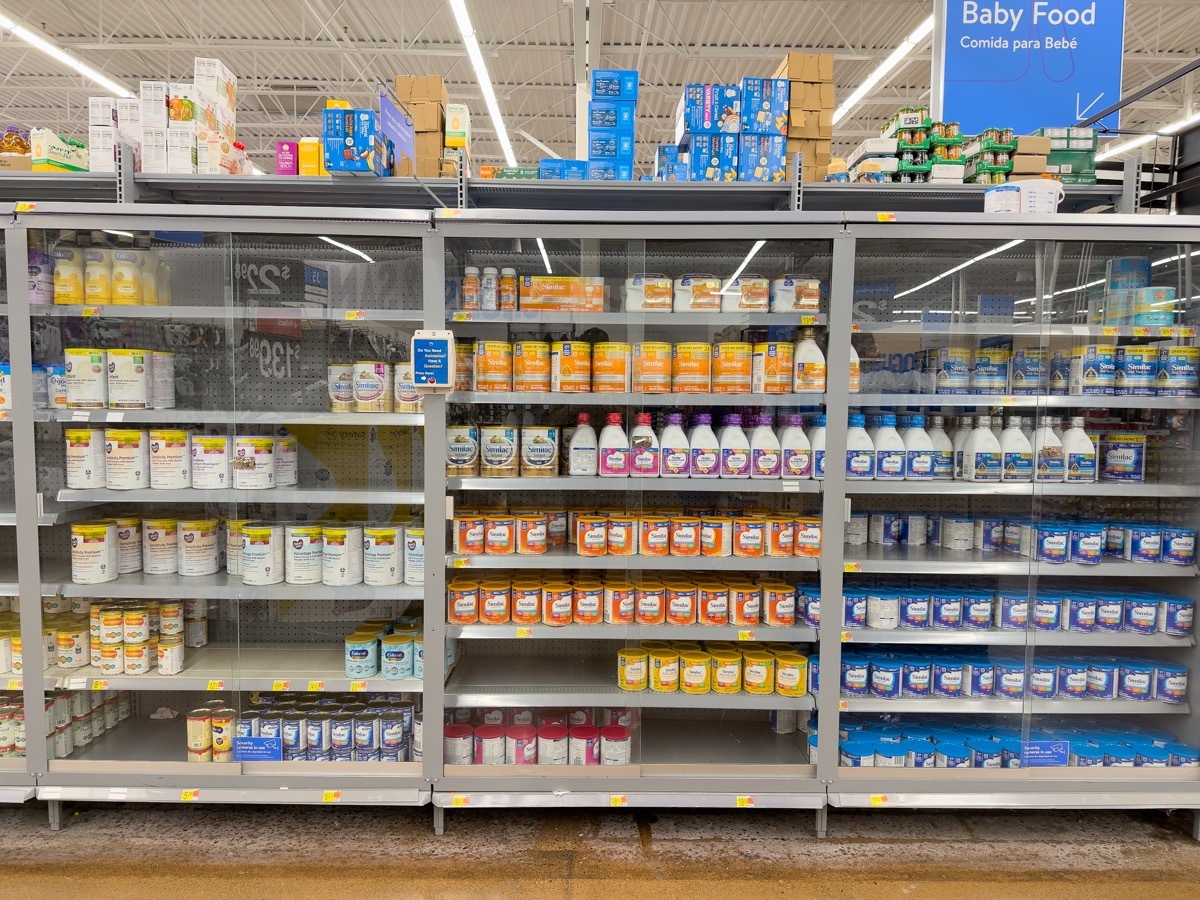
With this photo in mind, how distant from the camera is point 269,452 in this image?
2.90 m

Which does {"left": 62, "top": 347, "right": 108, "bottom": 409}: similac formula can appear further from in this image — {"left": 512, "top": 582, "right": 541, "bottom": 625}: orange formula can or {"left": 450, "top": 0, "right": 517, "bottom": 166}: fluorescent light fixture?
{"left": 450, "top": 0, "right": 517, "bottom": 166}: fluorescent light fixture

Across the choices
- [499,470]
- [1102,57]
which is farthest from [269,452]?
[1102,57]

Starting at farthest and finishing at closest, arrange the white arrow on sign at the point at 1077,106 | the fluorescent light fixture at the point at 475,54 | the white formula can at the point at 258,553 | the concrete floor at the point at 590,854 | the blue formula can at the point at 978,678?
1. the fluorescent light fixture at the point at 475,54
2. the white arrow on sign at the point at 1077,106
3. the blue formula can at the point at 978,678
4. the white formula can at the point at 258,553
5. the concrete floor at the point at 590,854

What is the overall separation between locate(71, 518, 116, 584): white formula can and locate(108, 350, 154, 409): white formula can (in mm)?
528

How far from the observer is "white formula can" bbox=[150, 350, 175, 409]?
285cm

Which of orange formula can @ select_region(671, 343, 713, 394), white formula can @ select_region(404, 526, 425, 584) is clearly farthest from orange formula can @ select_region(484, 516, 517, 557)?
orange formula can @ select_region(671, 343, 713, 394)

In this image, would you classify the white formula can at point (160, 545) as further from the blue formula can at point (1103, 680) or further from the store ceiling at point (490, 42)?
the store ceiling at point (490, 42)

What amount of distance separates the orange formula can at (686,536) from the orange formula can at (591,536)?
1.00 ft

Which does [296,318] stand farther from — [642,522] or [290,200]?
[642,522]

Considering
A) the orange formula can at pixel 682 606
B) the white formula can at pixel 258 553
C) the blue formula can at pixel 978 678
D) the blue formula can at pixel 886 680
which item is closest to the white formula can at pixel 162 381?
the white formula can at pixel 258 553

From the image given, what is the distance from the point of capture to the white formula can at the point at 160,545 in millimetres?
2910

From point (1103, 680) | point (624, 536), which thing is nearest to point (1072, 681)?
point (1103, 680)

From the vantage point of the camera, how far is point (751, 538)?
2.85 meters

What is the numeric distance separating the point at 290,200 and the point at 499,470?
1601 millimetres
